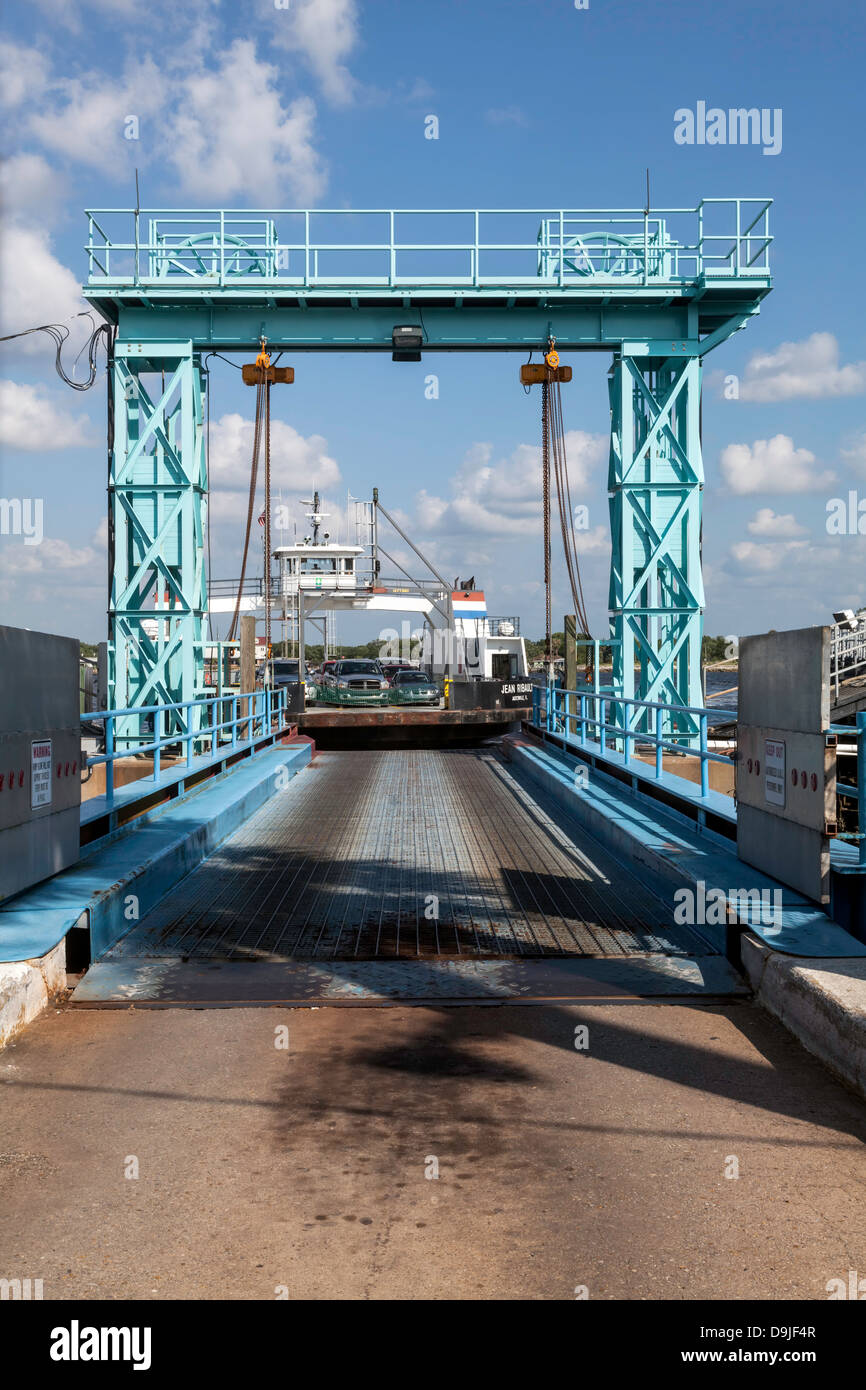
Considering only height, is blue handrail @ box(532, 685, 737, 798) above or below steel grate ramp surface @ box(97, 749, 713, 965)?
above

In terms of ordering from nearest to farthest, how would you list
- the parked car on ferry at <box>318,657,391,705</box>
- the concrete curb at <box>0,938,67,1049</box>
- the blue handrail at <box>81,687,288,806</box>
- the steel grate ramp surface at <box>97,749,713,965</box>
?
the concrete curb at <box>0,938,67,1049</box> < the steel grate ramp surface at <box>97,749,713,965</box> < the blue handrail at <box>81,687,288,806</box> < the parked car on ferry at <box>318,657,391,705</box>

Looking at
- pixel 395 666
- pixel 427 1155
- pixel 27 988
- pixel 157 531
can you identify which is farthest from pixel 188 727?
pixel 395 666

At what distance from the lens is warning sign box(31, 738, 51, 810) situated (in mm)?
7457

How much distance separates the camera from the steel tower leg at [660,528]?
20031 millimetres

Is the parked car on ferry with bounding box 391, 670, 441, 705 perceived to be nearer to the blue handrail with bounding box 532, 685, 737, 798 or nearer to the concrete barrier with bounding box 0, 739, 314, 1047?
the blue handrail with bounding box 532, 685, 737, 798

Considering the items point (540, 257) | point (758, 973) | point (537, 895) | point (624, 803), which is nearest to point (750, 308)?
point (540, 257)

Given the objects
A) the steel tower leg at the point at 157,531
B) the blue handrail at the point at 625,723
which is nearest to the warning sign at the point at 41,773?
the blue handrail at the point at 625,723

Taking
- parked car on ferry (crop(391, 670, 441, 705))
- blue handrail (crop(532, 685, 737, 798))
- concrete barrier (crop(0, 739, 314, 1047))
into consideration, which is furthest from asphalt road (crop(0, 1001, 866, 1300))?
parked car on ferry (crop(391, 670, 441, 705))

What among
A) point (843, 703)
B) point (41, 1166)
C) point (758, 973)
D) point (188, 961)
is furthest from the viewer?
point (843, 703)

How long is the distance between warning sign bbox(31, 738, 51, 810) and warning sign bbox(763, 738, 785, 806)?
180 inches

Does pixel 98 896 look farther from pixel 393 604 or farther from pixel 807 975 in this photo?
pixel 393 604
